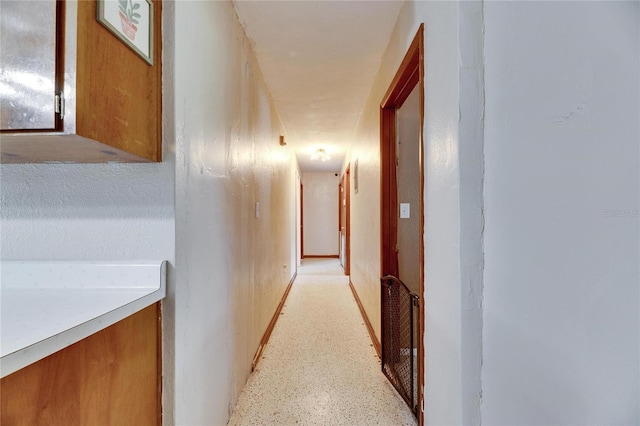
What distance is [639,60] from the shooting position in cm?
85

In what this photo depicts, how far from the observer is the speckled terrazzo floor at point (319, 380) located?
5.10 feet

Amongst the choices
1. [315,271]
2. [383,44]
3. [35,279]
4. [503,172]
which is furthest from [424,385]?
[315,271]

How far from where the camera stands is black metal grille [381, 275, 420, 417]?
173 cm

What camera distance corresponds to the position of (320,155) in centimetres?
522

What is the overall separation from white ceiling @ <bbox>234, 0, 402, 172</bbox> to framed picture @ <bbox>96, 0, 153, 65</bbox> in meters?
0.90

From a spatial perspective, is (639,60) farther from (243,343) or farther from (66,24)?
(243,343)

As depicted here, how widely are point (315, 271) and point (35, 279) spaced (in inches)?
193

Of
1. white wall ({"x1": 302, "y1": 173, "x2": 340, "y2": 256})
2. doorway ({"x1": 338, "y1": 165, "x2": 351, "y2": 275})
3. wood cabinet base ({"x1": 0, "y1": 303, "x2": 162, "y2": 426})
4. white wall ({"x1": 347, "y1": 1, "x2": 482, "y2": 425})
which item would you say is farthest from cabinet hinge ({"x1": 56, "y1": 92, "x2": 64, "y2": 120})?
white wall ({"x1": 302, "y1": 173, "x2": 340, "y2": 256})

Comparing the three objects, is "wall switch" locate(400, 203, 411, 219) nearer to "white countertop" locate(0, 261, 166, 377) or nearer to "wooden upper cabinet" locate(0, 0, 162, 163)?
"white countertop" locate(0, 261, 166, 377)

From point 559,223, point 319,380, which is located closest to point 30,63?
point 559,223

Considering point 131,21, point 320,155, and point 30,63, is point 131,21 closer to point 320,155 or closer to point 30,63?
point 30,63

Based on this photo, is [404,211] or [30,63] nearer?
[30,63]

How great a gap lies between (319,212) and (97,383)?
6.94 m

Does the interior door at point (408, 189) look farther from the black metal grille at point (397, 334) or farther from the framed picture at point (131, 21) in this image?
the framed picture at point (131, 21)
